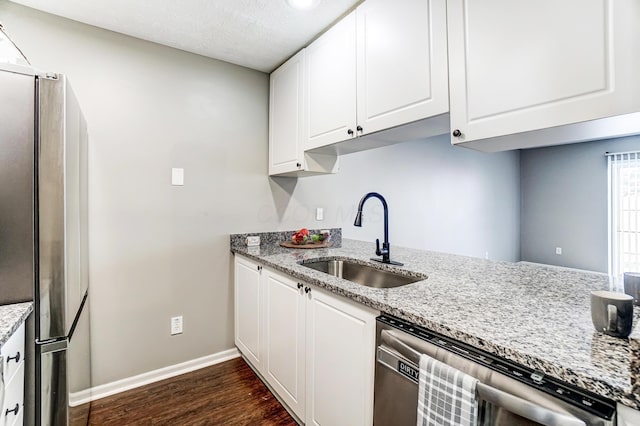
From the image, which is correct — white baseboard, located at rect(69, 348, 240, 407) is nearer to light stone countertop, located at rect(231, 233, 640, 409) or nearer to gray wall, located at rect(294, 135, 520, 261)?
light stone countertop, located at rect(231, 233, 640, 409)

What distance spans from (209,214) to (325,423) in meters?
1.61

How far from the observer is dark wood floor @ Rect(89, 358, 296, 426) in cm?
172

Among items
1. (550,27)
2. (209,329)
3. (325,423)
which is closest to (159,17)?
(550,27)

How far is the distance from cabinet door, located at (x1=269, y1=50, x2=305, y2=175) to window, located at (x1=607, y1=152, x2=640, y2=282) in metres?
5.72

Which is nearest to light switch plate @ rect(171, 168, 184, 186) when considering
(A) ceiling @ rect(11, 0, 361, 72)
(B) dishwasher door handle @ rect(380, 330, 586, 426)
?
(A) ceiling @ rect(11, 0, 361, 72)

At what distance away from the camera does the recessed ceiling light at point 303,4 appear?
1.65m

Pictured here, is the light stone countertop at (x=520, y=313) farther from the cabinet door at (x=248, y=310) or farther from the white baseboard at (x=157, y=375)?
the white baseboard at (x=157, y=375)

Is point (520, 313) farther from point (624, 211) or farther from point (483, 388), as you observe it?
point (624, 211)

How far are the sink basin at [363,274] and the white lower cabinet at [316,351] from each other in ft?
1.13

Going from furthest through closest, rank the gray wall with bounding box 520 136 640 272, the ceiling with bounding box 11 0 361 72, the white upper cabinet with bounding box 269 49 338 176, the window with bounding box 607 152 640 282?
the gray wall with bounding box 520 136 640 272 → the window with bounding box 607 152 640 282 → the white upper cabinet with bounding box 269 49 338 176 → the ceiling with bounding box 11 0 361 72

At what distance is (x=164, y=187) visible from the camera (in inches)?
84.4

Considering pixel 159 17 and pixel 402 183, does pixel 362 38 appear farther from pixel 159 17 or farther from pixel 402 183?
pixel 402 183

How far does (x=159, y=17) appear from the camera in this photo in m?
1.81

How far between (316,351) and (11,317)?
115 centimetres
